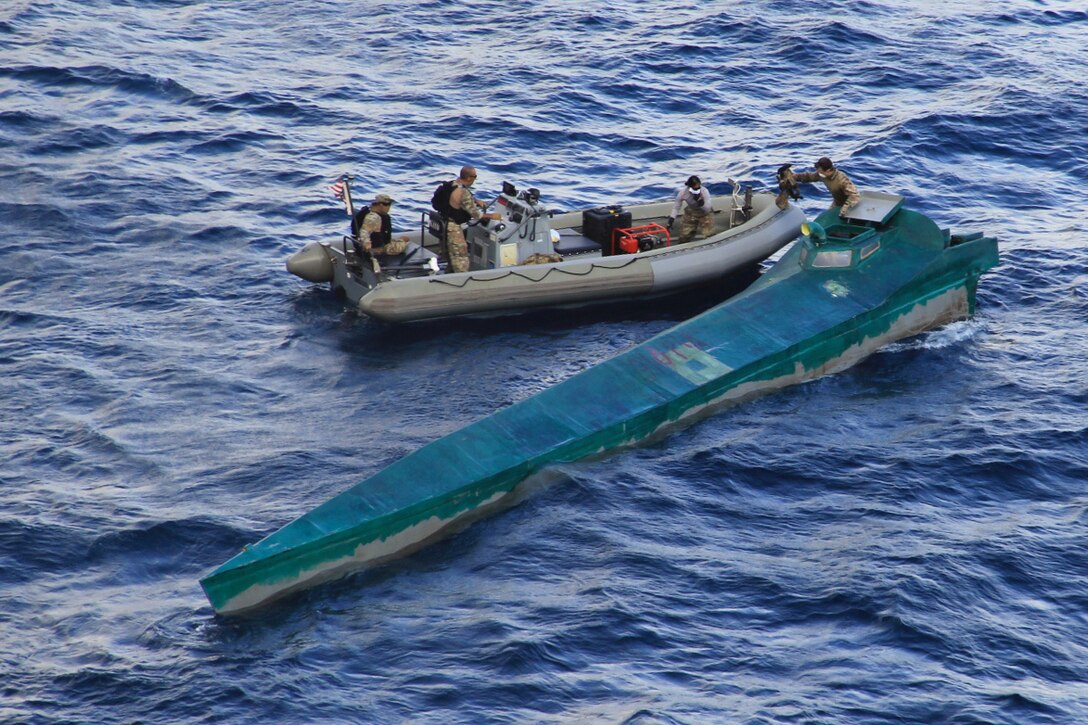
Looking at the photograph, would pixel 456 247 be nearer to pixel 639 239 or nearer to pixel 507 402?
pixel 639 239

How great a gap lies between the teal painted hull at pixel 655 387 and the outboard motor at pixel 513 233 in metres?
4.87

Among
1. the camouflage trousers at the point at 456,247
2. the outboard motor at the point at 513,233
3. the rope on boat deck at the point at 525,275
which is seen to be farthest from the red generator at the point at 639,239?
the camouflage trousers at the point at 456,247

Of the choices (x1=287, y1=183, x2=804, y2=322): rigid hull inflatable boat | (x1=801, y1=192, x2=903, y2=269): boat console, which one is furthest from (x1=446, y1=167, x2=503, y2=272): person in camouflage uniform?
(x1=801, y1=192, x2=903, y2=269): boat console

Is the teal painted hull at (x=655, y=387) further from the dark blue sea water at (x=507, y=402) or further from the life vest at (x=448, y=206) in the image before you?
the life vest at (x=448, y=206)

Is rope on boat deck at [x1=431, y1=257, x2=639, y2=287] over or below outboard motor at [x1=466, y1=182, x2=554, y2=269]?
below

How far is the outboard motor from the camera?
3122 cm

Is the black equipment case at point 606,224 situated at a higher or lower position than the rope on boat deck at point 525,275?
higher

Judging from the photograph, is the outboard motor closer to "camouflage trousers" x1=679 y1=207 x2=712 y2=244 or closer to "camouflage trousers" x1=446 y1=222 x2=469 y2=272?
"camouflage trousers" x1=446 y1=222 x2=469 y2=272

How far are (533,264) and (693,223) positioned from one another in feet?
14.8

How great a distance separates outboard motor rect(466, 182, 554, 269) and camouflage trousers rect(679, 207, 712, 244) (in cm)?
353

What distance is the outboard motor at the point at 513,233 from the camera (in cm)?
3122

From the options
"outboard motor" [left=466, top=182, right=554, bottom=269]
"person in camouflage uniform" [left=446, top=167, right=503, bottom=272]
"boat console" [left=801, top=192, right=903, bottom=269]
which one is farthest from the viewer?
"outboard motor" [left=466, top=182, right=554, bottom=269]

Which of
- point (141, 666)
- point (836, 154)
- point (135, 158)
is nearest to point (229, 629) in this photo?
point (141, 666)

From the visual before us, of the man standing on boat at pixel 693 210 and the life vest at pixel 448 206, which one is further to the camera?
the man standing on boat at pixel 693 210
